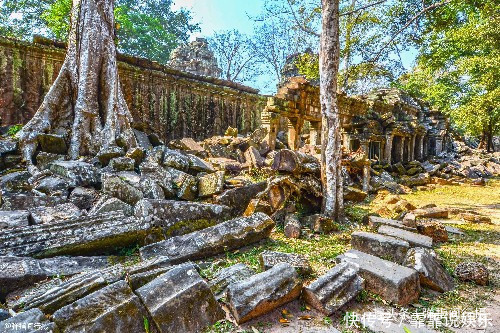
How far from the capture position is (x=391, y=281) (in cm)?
251

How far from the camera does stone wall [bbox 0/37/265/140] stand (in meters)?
7.52

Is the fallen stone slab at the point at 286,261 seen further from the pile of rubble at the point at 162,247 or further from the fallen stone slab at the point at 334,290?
the fallen stone slab at the point at 334,290

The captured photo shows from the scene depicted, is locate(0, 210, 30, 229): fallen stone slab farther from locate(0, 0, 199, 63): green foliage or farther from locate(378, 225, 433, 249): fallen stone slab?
locate(0, 0, 199, 63): green foliage

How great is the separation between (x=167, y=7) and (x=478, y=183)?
26.9 meters

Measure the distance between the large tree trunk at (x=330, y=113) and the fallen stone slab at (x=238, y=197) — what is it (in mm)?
1217

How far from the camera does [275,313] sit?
7.52 ft

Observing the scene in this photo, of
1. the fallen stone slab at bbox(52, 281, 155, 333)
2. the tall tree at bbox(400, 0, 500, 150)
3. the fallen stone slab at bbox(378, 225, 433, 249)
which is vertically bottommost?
the fallen stone slab at bbox(378, 225, 433, 249)

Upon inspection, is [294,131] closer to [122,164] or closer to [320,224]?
[320,224]

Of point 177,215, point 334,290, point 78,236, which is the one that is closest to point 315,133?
point 177,215

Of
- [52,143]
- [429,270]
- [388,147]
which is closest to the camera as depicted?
[429,270]

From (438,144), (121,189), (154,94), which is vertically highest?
(154,94)

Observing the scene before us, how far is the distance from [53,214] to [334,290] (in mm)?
2986

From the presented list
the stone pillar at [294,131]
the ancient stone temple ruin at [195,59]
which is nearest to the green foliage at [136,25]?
the ancient stone temple ruin at [195,59]

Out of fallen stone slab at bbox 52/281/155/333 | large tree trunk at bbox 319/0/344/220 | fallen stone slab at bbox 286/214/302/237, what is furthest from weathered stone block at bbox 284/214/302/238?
fallen stone slab at bbox 52/281/155/333
